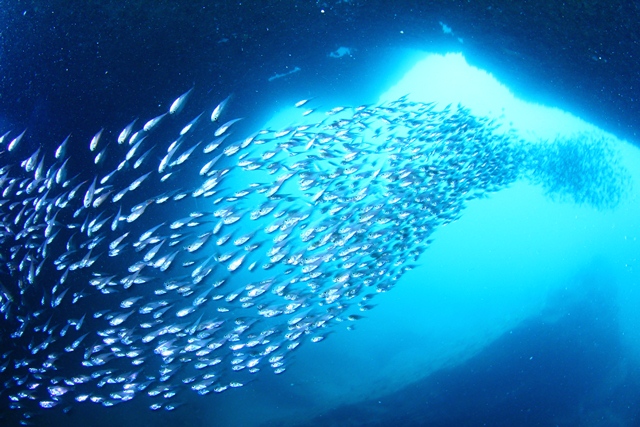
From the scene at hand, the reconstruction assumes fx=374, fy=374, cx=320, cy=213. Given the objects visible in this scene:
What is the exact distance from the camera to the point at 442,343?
23.0 m

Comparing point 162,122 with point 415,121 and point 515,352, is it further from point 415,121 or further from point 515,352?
point 515,352

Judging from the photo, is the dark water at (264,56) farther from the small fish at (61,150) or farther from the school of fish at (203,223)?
the school of fish at (203,223)

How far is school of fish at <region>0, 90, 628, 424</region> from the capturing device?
791 centimetres

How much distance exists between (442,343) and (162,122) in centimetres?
2079

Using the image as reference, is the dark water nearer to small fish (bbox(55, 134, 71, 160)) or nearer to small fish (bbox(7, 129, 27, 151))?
small fish (bbox(7, 129, 27, 151))

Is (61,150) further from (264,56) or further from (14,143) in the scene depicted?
(264,56)

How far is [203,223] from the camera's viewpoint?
26.4 feet

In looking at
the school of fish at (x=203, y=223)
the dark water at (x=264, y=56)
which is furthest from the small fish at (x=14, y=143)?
the dark water at (x=264, y=56)

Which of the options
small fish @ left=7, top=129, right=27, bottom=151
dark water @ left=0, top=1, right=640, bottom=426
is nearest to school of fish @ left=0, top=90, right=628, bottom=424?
small fish @ left=7, top=129, right=27, bottom=151

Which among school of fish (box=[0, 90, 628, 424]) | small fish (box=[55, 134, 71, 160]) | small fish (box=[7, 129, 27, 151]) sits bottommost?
school of fish (box=[0, 90, 628, 424])

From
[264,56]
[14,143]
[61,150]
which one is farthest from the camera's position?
[264,56]

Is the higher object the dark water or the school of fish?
the dark water

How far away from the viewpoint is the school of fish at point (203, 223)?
7914 millimetres

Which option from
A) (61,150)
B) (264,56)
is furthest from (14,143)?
(264,56)
